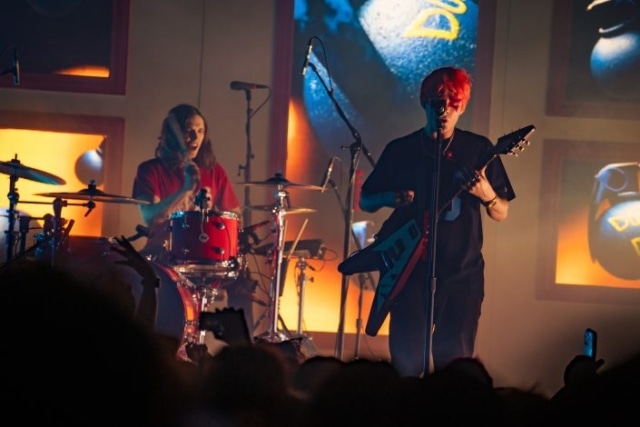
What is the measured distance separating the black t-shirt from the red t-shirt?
101 inches

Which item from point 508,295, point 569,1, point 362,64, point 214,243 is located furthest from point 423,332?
point 569,1

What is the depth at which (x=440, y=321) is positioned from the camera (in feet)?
14.4

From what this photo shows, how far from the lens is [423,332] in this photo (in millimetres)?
4363

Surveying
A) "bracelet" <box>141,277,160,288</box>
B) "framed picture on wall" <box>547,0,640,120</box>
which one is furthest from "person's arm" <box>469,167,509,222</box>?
"bracelet" <box>141,277,160,288</box>

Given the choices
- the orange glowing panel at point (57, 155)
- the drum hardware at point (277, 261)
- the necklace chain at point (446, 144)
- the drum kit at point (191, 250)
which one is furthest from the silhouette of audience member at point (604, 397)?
the orange glowing panel at point (57, 155)

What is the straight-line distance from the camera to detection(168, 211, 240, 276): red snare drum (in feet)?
19.1

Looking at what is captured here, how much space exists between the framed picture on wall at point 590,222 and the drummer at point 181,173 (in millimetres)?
2525

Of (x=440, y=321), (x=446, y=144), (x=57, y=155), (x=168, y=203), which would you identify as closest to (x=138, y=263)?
(x=440, y=321)

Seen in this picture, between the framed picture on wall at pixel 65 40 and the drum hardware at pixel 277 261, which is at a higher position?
the framed picture on wall at pixel 65 40

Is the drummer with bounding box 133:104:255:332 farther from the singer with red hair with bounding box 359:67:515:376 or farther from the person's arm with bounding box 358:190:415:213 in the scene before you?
the singer with red hair with bounding box 359:67:515:376

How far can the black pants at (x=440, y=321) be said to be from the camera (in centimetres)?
436

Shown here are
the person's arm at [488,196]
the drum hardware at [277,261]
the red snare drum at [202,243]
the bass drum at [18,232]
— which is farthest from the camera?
the bass drum at [18,232]

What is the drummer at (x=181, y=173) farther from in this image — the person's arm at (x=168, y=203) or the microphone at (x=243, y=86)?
the microphone at (x=243, y=86)

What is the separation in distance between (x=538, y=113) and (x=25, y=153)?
4.16 metres
